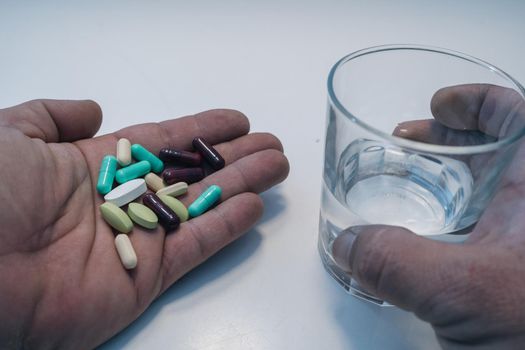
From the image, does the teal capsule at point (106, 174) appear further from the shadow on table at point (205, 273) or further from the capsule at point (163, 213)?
the shadow on table at point (205, 273)

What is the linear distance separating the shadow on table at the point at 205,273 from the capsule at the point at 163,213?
0.15 meters

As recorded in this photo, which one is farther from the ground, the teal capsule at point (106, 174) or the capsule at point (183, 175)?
the teal capsule at point (106, 174)

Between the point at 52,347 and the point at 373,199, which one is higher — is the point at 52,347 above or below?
below

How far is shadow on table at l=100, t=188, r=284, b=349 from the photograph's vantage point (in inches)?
49.9

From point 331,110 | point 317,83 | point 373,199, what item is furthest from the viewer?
point 317,83

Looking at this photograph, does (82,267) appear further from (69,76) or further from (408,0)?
(408,0)

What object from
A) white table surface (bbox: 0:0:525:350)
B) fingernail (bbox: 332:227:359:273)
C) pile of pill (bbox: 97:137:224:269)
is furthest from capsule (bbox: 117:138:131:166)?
fingernail (bbox: 332:227:359:273)

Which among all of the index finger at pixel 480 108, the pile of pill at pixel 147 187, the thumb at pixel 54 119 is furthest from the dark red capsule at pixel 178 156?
the index finger at pixel 480 108

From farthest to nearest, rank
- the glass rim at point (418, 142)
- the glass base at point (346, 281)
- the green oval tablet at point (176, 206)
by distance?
the green oval tablet at point (176, 206), the glass base at point (346, 281), the glass rim at point (418, 142)

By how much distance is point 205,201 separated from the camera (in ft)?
4.85

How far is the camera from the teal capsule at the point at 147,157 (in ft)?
5.13

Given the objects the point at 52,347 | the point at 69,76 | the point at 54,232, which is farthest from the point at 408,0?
the point at 52,347

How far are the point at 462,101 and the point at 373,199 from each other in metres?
0.36

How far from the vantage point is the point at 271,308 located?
133 cm
